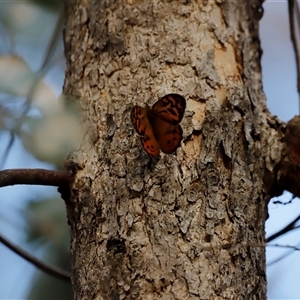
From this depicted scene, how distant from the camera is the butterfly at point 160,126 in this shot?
3.61 feet

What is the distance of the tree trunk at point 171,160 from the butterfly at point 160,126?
0.18ft

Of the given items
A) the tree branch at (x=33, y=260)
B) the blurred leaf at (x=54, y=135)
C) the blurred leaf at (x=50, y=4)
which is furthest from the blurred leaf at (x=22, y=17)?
the tree branch at (x=33, y=260)

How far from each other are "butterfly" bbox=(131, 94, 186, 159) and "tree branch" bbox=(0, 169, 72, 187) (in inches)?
7.6

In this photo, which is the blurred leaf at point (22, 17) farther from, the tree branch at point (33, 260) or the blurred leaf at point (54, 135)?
the tree branch at point (33, 260)

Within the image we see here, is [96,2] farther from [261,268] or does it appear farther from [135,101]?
[261,268]

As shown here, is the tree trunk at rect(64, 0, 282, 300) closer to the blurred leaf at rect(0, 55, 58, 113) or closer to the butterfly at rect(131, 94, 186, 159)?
the butterfly at rect(131, 94, 186, 159)

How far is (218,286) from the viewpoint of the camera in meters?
1.06

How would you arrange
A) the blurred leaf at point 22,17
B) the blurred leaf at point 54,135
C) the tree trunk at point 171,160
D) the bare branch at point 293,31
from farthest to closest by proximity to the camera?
1. the blurred leaf at point 22,17
2. the bare branch at point 293,31
3. the blurred leaf at point 54,135
4. the tree trunk at point 171,160

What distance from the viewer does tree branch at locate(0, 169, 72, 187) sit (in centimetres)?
110

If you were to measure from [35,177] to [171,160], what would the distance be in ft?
0.86

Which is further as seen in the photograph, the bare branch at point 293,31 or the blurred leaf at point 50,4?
the blurred leaf at point 50,4

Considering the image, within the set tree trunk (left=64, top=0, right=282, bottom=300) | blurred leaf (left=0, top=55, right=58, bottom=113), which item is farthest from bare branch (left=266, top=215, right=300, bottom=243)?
blurred leaf (left=0, top=55, right=58, bottom=113)

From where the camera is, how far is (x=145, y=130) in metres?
1.10

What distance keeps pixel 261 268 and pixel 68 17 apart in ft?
2.63
